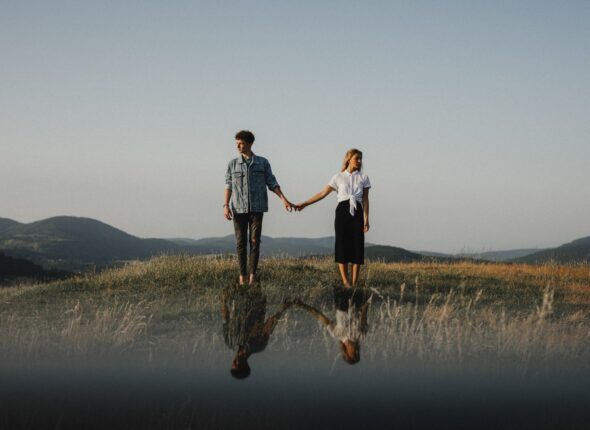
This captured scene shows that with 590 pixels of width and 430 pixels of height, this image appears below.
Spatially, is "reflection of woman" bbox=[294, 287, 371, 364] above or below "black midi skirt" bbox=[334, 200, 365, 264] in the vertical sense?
below

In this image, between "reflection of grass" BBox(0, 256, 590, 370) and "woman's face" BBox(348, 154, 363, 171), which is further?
"woman's face" BBox(348, 154, 363, 171)

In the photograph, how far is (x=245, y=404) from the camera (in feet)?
13.1

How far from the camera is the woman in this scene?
31.9 feet

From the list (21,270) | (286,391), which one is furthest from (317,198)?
(21,270)

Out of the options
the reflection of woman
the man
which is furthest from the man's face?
the reflection of woman

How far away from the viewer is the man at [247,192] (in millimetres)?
9828

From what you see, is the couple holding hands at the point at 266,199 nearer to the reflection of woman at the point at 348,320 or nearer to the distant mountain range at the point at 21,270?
the reflection of woman at the point at 348,320

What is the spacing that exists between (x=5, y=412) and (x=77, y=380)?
0.72 m

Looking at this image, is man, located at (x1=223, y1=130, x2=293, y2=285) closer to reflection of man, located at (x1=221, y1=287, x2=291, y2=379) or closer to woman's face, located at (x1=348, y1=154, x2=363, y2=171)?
reflection of man, located at (x1=221, y1=287, x2=291, y2=379)

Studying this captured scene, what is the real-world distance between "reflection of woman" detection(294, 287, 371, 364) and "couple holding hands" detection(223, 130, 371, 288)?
78 centimetres

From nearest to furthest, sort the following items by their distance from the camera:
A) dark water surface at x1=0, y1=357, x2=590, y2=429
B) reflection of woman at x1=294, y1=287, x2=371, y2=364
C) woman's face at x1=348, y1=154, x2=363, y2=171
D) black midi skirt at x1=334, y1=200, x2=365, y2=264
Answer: dark water surface at x1=0, y1=357, x2=590, y2=429 < reflection of woman at x1=294, y1=287, x2=371, y2=364 < woman's face at x1=348, y1=154, x2=363, y2=171 < black midi skirt at x1=334, y1=200, x2=365, y2=264

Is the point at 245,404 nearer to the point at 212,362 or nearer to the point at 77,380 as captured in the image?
the point at 212,362

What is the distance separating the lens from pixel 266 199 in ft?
32.9

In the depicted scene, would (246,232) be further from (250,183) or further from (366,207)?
(366,207)
